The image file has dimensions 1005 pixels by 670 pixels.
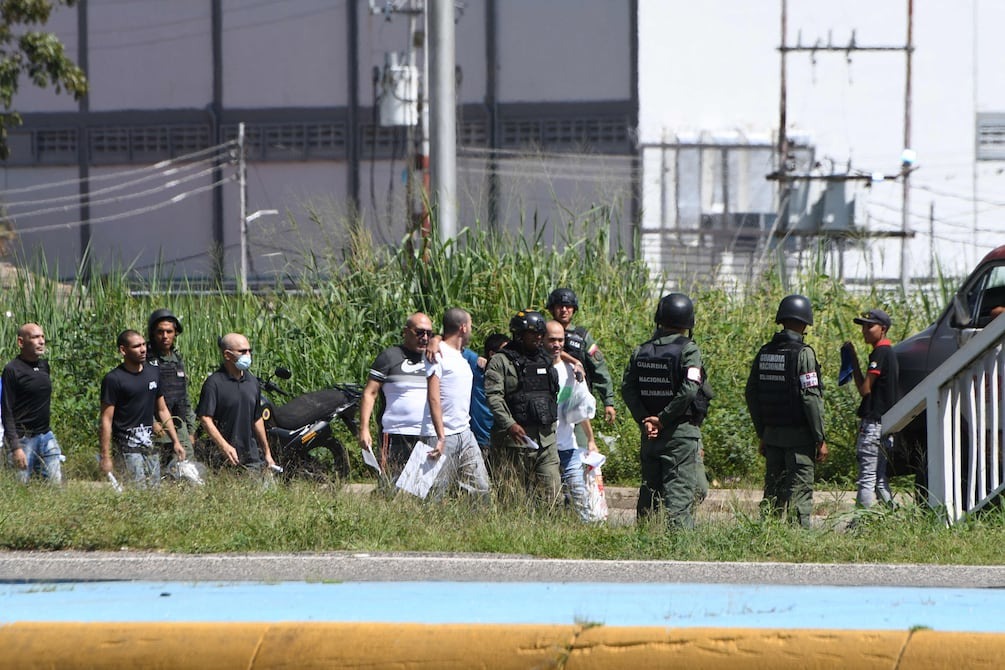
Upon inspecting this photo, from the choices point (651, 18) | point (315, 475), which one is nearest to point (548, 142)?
point (651, 18)

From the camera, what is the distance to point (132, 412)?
31.1 feet

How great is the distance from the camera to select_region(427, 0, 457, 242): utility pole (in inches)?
488

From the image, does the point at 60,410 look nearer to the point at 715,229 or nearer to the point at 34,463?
the point at 34,463

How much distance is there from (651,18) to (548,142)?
4121 millimetres

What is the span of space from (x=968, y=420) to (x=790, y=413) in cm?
107

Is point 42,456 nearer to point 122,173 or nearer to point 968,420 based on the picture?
point 968,420

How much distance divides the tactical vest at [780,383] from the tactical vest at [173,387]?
4.28 metres

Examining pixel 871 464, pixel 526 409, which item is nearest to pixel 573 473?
pixel 526 409

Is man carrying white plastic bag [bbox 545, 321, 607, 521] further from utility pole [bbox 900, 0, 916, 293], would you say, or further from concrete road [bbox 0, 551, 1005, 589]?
utility pole [bbox 900, 0, 916, 293]

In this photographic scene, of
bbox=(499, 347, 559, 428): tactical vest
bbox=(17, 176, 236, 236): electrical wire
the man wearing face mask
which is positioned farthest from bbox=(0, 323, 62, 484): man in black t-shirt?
bbox=(17, 176, 236, 236): electrical wire

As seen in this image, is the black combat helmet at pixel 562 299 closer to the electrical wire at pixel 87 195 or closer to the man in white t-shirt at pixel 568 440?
the man in white t-shirt at pixel 568 440

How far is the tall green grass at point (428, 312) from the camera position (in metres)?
12.7

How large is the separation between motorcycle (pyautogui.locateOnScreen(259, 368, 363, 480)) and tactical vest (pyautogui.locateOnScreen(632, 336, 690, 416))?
3.40 m

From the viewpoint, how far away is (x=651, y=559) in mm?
7164
